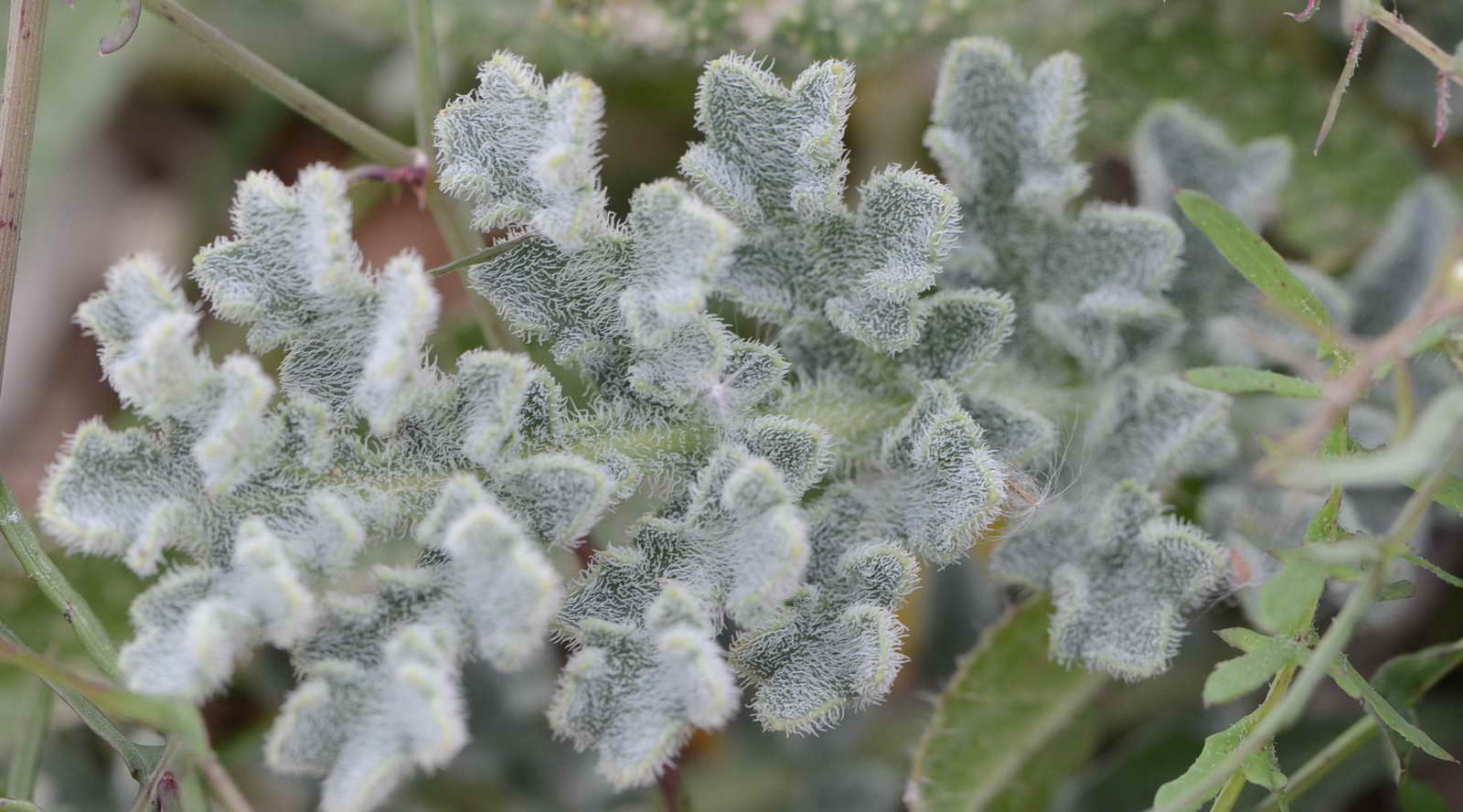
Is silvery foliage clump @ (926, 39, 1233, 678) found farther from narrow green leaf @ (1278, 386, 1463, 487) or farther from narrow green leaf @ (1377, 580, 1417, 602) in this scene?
narrow green leaf @ (1278, 386, 1463, 487)

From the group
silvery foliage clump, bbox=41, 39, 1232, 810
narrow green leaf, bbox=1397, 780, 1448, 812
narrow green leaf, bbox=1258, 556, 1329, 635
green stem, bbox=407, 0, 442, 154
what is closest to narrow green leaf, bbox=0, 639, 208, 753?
silvery foliage clump, bbox=41, 39, 1232, 810

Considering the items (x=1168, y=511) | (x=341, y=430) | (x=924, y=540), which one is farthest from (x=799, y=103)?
(x=1168, y=511)

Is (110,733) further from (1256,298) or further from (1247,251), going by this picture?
(1256,298)

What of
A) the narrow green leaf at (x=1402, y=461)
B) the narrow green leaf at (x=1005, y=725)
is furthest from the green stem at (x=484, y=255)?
the narrow green leaf at (x=1005, y=725)

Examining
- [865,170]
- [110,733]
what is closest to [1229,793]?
[110,733]

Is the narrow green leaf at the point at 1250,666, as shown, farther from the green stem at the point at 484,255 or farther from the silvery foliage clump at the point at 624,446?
the green stem at the point at 484,255

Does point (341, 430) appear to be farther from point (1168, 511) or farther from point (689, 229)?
point (1168, 511)

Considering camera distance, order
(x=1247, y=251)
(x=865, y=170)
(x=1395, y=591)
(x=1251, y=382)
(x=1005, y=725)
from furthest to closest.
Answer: (x=865, y=170) → (x=1005, y=725) → (x=1247, y=251) → (x=1395, y=591) → (x=1251, y=382)
